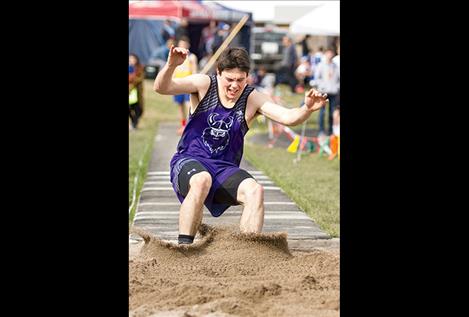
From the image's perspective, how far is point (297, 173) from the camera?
14133mm

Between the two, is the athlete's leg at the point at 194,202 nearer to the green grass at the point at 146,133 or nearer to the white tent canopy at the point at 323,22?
the green grass at the point at 146,133

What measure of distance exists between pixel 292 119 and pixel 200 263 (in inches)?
58.6

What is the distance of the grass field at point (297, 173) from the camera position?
34.6ft

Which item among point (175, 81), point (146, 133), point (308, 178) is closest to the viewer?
point (175, 81)

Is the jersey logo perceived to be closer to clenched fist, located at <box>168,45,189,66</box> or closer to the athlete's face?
the athlete's face

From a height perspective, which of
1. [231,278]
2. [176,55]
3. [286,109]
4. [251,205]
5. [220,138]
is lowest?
[231,278]

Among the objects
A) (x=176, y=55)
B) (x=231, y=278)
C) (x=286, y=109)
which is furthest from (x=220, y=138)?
(x=231, y=278)

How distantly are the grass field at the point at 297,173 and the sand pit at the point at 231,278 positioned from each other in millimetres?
1605

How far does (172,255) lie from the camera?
7523mm

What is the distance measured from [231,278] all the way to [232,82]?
1767mm

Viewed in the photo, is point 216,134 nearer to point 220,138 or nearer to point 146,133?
point 220,138

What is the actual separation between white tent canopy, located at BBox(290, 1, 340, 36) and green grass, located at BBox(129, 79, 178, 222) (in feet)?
12.9
